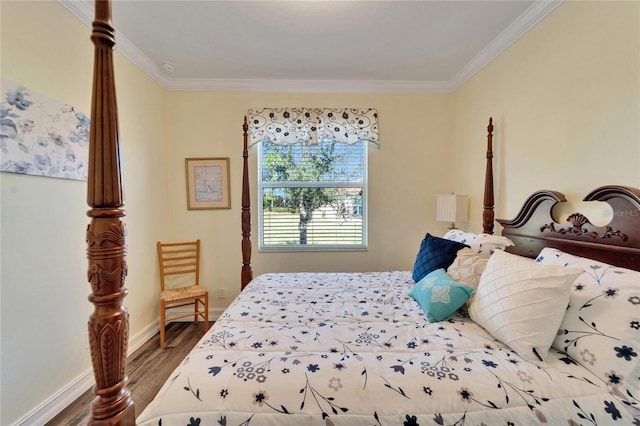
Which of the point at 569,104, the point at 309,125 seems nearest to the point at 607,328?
the point at 569,104

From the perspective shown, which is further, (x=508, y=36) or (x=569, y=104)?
(x=508, y=36)

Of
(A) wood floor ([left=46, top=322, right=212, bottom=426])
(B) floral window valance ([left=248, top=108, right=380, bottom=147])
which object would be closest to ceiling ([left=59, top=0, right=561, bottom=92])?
(B) floral window valance ([left=248, top=108, right=380, bottom=147])

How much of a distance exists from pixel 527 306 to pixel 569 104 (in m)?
1.36

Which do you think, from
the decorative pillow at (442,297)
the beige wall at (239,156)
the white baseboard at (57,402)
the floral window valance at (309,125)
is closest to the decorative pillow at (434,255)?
the decorative pillow at (442,297)

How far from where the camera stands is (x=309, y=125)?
295 centimetres

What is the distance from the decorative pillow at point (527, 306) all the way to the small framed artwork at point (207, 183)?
2646mm

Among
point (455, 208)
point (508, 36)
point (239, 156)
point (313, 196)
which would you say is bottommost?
point (455, 208)

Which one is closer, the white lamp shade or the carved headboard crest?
the carved headboard crest

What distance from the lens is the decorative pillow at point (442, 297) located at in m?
1.43

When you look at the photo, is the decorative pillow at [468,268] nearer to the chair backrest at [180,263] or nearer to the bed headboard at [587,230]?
the bed headboard at [587,230]

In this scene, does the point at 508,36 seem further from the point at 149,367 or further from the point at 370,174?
the point at 149,367

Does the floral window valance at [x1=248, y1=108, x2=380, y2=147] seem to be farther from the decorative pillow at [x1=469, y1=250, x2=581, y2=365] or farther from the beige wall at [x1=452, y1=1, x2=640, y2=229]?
the decorative pillow at [x1=469, y1=250, x2=581, y2=365]

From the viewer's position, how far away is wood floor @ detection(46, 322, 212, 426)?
1716 mm

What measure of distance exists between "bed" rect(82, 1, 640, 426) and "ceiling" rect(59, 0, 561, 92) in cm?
147
